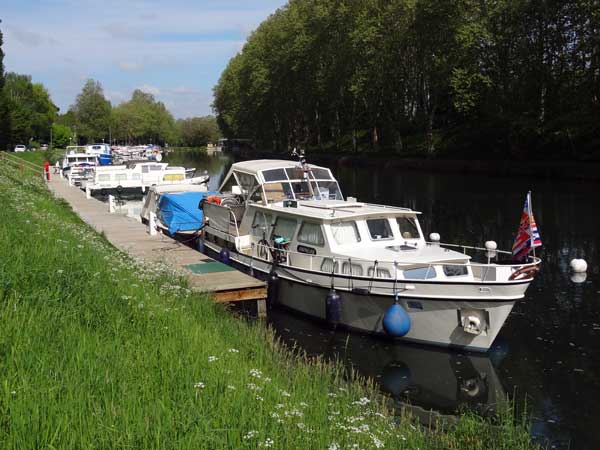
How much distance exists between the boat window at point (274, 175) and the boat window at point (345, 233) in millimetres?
3990

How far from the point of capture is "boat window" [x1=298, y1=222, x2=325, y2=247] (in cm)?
1575

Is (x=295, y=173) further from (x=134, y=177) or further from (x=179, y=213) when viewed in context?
(x=134, y=177)

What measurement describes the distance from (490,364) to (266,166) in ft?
29.8

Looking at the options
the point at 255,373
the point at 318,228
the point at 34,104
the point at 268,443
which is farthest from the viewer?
the point at 34,104

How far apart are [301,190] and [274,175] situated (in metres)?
0.88

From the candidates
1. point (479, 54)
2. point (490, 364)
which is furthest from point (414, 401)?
point (479, 54)

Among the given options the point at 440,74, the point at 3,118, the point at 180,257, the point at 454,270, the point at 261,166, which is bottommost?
the point at 180,257

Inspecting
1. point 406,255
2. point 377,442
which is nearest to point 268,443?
point 377,442

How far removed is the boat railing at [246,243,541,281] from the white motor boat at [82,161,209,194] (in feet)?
91.1

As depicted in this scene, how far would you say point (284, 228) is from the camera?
17.2m

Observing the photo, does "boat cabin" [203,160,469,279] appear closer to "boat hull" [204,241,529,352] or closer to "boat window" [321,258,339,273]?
"boat window" [321,258,339,273]

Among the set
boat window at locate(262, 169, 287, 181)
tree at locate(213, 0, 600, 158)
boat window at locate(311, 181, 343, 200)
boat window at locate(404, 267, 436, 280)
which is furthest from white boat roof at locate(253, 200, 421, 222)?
tree at locate(213, 0, 600, 158)

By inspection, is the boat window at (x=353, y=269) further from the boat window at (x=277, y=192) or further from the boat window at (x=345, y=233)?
the boat window at (x=277, y=192)

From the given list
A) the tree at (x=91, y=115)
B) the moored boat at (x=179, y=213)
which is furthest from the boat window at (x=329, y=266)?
the tree at (x=91, y=115)
